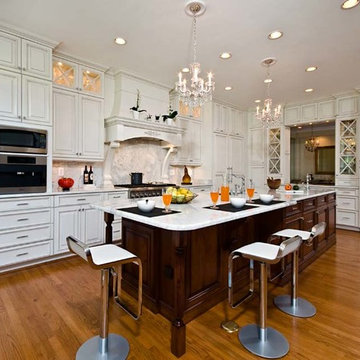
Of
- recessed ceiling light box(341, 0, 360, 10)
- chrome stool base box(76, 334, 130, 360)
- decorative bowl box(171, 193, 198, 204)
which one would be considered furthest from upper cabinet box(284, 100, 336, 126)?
chrome stool base box(76, 334, 130, 360)

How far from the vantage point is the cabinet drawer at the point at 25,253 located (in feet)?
9.40

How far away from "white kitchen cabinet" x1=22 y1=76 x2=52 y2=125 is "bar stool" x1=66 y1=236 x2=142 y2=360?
2198mm

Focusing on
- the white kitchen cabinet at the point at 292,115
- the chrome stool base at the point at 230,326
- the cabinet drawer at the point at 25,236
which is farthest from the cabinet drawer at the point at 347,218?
the cabinet drawer at the point at 25,236

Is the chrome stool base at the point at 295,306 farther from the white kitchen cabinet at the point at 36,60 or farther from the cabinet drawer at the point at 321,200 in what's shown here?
the white kitchen cabinet at the point at 36,60

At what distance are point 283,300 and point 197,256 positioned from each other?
3.50 feet

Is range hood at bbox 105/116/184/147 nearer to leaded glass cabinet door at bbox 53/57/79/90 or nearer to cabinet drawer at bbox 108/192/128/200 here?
leaded glass cabinet door at bbox 53/57/79/90

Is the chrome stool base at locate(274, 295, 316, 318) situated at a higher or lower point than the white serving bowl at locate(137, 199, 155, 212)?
lower

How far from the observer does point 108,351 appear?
163 centimetres

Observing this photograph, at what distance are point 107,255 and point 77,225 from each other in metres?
2.10

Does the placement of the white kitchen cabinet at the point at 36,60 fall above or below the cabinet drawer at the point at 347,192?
above

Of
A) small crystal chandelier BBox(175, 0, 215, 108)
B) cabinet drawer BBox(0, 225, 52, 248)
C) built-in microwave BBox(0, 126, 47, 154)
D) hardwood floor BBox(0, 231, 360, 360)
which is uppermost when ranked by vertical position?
small crystal chandelier BBox(175, 0, 215, 108)

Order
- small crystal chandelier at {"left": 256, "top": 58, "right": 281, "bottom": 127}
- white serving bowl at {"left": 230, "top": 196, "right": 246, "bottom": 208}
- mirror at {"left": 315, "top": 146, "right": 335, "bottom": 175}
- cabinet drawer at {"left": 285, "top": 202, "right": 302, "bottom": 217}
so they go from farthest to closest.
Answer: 1. mirror at {"left": 315, "top": 146, "right": 335, "bottom": 175}
2. small crystal chandelier at {"left": 256, "top": 58, "right": 281, "bottom": 127}
3. cabinet drawer at {"left": 285, "top": 202, "right": 302, "bottom": 217}
4. white serving bowl at {"left": 230, "top": 196, "right": 246, "bottom": 208}

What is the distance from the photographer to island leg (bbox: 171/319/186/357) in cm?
162

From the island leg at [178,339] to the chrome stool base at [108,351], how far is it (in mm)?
323
